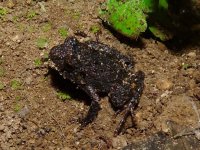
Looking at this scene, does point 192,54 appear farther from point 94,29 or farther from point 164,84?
point 94,29

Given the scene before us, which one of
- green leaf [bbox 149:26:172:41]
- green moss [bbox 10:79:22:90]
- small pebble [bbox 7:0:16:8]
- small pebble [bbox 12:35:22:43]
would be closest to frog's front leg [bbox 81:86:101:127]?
green moss [bbox 10:79:22:90]

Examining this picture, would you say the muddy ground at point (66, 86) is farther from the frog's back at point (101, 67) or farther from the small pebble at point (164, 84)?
the frog's back at point (101, 67)

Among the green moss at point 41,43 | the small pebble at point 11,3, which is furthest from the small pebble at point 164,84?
the small pebble at point 11,3

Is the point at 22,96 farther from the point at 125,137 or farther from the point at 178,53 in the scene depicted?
the point at 178,53

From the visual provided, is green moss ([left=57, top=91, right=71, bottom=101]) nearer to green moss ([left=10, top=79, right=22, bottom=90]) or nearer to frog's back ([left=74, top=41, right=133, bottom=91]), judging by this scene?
frog's back ([left=74, top=41, right=133, bottom=91])

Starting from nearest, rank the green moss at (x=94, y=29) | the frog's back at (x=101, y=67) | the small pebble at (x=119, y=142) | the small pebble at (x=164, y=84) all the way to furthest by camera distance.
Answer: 1. the small pebble at (x=119, y=142)
2. the frog's back at (x=101, y=67)
3. the small pebble at (x=164, y=84)
4. the green moss at (x=94, y=29)

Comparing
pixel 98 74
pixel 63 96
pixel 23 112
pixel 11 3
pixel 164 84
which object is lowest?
pixel 23 112

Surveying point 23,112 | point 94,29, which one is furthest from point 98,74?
point 23,112
